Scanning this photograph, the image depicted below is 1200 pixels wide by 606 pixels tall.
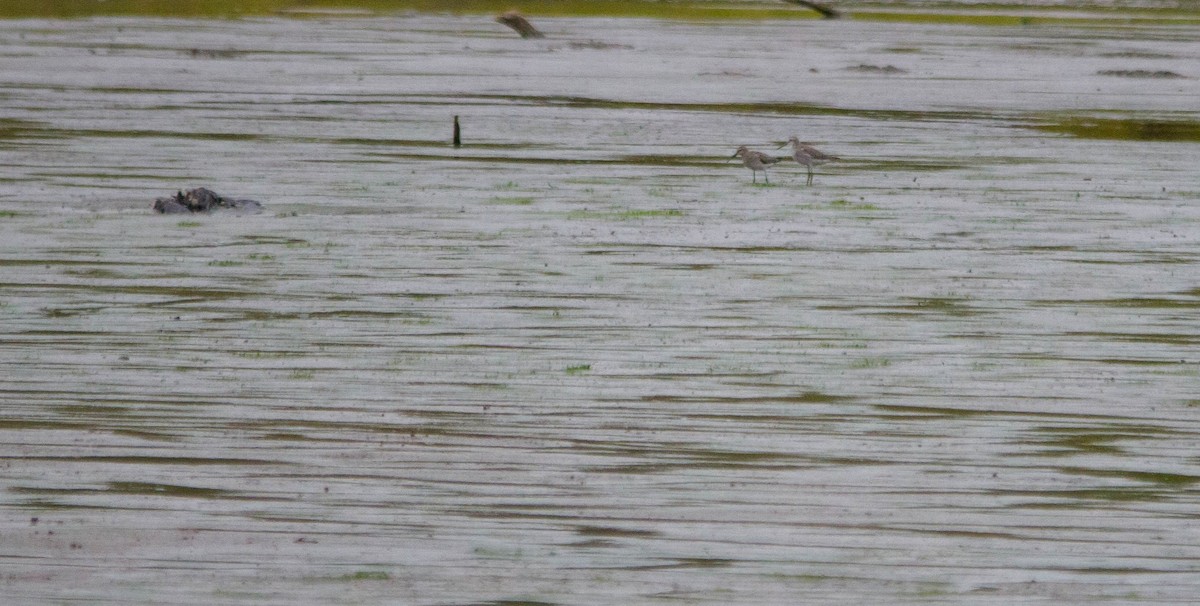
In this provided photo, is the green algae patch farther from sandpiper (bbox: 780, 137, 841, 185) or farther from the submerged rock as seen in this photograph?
the submerged rock

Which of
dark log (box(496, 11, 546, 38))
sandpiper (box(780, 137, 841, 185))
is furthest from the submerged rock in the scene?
dark log (box(496, 11, 546, 38))

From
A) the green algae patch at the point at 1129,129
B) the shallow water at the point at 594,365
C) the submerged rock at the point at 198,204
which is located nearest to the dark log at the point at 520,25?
the shallow water at the point at 594,365

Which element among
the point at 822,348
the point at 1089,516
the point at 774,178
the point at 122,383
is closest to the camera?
the point at 1089,516

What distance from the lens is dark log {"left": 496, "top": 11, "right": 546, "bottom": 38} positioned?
37.3 meters

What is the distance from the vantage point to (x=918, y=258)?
1405 cm

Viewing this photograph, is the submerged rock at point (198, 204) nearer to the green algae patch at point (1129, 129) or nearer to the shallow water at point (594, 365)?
the shallow water at point (594, 365)

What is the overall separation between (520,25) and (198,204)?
73.8 feet

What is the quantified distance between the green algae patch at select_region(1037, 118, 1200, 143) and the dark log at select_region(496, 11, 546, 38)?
14.8 metres

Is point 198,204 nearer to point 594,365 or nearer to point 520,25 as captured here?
point 594,365

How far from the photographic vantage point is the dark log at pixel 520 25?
37281 millimetres

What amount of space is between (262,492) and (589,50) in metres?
27.7

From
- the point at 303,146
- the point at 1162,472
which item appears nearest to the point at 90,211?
the point at 303,146

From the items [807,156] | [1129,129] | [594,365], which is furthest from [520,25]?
[594,365]

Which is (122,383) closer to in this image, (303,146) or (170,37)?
(303,146)
